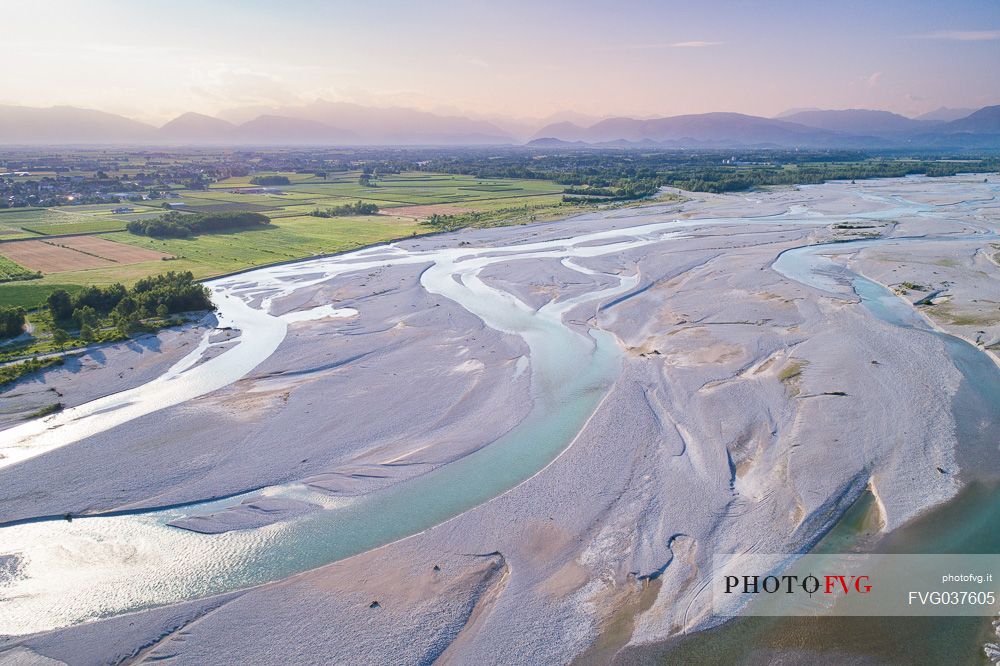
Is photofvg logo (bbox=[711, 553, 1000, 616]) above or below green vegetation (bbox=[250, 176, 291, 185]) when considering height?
below

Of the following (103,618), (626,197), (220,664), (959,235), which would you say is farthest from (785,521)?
(626,197)

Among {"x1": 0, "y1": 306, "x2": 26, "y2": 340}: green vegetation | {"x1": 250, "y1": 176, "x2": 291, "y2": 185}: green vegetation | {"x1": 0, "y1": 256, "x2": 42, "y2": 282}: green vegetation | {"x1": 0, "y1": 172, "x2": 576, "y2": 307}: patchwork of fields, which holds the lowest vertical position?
{"x1": 0, "y1": 306, "x2": 26, "y2": 340}: green vegetation

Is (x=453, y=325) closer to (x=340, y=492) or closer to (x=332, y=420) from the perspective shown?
(x=332, y=420)

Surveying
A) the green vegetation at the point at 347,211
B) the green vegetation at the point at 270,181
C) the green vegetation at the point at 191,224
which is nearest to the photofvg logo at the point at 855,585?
the green vegetation at the point at 191,224

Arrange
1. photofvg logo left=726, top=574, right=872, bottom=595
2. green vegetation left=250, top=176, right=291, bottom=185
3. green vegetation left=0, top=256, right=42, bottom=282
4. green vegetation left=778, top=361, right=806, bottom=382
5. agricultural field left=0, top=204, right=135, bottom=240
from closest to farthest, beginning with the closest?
photofvg logo left=726, top=574, right=872, bottom=595 < green vegetation left=778, top=361, right=806, bottom=382 < green vegetation left=0, top=256, right=42, bottom=282 < agricultural field left=0, top=204, right=135, bottom=240 < green vegetation left=250, top=176, right=291, bottom=185

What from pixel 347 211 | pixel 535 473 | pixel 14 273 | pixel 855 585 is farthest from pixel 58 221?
pixel 855 585

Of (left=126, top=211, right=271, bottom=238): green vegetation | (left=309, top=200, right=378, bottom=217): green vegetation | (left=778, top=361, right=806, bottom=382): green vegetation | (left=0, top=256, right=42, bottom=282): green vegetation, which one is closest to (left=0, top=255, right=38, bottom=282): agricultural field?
(left=0, top=256, right=42, bottom=282): green vegetation

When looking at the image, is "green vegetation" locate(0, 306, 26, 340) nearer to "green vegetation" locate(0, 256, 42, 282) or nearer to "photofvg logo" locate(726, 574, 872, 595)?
"green vegetation" locate(0, 256, 42, 282)
